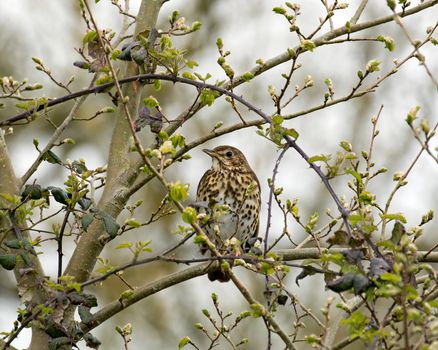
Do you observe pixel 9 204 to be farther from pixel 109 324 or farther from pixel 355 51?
pixel 355 51

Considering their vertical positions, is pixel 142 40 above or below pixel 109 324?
below

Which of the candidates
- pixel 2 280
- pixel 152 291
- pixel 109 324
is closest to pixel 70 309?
pixel 152 291

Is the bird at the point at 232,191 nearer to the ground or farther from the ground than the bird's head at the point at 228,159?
nearer to the ground

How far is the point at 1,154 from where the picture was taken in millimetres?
4191

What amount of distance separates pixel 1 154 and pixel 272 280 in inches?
59.1

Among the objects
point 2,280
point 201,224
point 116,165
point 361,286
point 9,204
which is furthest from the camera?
point 2,280

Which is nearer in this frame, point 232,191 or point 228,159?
point 232,191

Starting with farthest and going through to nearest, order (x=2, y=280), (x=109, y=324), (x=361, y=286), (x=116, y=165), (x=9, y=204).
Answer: (x=109, y=324) → (x=2, y=280) → (x=116, y=165) → (x=9, y=204) → (x=361, y=286)

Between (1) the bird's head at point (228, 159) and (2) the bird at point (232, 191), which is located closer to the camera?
(2) the bird at point (232, 191)

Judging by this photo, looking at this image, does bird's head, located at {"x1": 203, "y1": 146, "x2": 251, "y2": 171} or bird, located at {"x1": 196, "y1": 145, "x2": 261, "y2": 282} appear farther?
bird's head, located at {"x1": 203, "y1": 146, "x2": 251, "y2": 171}

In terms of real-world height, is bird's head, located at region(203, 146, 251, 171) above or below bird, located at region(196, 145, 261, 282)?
above

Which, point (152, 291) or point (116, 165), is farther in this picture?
point (116, 165)

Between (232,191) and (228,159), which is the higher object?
(228,159)

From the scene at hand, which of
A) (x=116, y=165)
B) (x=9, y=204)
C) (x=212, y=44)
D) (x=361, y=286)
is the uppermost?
(x=212, y=44)
